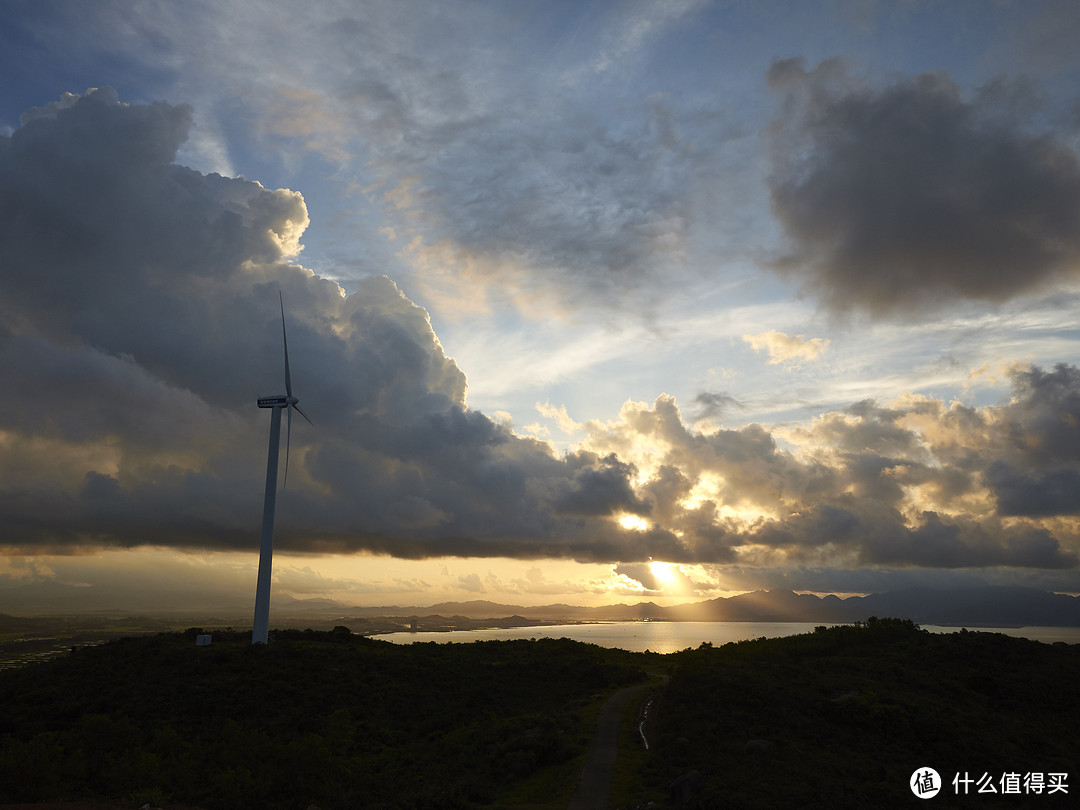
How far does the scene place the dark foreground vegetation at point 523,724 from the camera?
36188mm

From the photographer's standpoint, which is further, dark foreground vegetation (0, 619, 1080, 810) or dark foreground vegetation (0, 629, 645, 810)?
dark foreground vegetation (0, 629, 645, 810)

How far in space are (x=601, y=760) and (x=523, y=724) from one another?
487 inches

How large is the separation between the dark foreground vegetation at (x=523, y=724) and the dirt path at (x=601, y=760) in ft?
2.89

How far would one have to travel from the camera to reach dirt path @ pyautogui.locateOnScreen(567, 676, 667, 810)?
3406cm

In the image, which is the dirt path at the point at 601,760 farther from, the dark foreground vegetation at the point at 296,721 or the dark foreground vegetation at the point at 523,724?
the dark foreground vegetation at the point at 296,721

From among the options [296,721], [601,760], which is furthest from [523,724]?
[296,721]

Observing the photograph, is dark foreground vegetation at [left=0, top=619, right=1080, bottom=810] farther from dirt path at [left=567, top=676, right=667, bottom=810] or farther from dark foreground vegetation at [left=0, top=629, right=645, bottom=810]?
dirt path at [left=567, top=676, right=667, bottom=810]

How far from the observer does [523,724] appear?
51969mm

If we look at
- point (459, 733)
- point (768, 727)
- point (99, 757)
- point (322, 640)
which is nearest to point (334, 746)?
point (459, 733)

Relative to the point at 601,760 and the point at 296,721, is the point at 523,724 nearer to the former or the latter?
the point at 601,760

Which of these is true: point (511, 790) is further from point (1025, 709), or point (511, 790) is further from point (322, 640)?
point (322, 640)

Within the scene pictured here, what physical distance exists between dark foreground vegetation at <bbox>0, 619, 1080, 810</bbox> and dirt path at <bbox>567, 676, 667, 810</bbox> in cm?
88

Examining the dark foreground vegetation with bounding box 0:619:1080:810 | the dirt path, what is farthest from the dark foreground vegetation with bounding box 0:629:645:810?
the dirt path

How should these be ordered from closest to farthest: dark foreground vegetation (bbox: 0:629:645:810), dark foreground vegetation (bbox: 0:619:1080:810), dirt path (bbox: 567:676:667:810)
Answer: dirt path (bbox: 567:676:667:810), dark foreground vegetation (bbox: 0:619:1080:810), dark foreground vegetation (bbox: 0:629:645:810)
